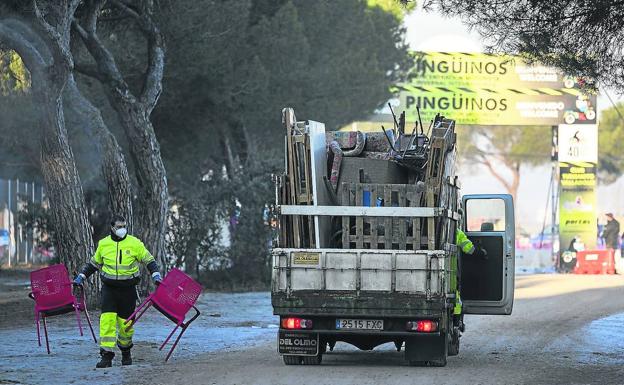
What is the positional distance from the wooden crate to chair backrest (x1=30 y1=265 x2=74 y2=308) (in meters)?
4.08

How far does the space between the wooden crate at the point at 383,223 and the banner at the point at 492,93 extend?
112 ft

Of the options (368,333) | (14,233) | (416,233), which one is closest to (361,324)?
(368,333)

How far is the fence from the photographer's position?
43.9 m

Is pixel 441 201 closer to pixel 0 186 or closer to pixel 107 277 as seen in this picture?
pixel 107 277

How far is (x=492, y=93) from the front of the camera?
4934cm

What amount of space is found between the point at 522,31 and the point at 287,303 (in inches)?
194

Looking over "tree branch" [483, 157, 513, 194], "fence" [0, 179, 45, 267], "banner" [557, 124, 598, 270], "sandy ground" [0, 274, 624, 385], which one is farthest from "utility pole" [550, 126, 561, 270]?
"tree branch" [483, 157, 513, 194]

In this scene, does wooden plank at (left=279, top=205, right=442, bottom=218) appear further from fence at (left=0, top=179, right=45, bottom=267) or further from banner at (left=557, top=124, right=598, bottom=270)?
banner at (left=557, top=124, right=598, bottom=270)

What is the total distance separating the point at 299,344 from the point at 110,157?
10404 millimetres

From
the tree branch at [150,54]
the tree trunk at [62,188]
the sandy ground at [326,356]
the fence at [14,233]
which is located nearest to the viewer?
the sandy ground at [326,356]

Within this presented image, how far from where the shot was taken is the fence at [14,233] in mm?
43906

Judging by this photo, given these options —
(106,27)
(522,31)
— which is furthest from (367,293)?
(106,27)

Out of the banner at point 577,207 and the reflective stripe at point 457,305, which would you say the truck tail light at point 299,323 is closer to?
the reflective stripe at point 457,305

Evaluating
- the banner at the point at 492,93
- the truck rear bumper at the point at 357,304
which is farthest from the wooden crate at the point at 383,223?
the banner at the point at 492,93
